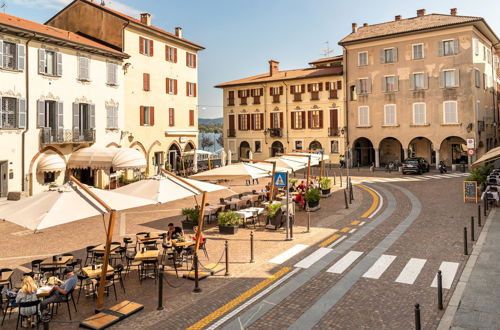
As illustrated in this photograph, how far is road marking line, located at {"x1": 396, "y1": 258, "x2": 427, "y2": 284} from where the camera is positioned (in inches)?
398

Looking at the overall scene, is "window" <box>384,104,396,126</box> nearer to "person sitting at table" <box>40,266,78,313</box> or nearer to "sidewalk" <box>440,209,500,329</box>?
"sidewalk" <box>440,209,500,329</box>

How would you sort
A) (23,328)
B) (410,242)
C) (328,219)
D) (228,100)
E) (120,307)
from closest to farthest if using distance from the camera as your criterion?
(23,328), (120,307), (410,242), (328,219), (228,100)

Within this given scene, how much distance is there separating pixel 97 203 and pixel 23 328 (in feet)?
9.38

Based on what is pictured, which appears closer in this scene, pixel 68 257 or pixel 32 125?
pixel 68 257

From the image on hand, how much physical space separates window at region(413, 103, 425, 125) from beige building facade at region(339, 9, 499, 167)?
93 millimetres

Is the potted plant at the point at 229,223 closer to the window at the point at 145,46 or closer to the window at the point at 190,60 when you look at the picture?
the window at the point at 145,46

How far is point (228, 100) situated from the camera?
52.9m

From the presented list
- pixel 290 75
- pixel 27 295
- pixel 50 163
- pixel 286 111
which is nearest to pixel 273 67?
pixel 290 75

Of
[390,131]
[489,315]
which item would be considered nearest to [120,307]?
[489,315]

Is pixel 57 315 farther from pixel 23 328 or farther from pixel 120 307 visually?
pixel 120 307

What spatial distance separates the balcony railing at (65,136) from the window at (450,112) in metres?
31.9

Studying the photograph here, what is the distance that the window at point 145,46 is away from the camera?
32.4 m

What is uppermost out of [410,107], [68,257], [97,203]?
[410,107]

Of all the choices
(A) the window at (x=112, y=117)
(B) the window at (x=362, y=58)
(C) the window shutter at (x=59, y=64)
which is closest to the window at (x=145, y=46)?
(A) the window at (x=112, y=117)
